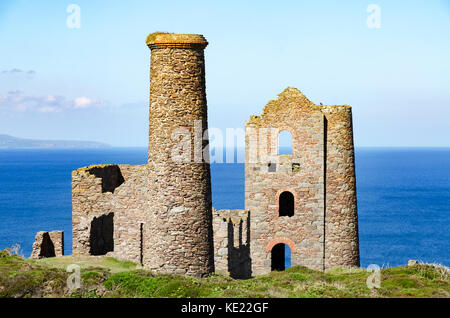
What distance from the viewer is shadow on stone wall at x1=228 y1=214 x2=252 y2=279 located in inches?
1230

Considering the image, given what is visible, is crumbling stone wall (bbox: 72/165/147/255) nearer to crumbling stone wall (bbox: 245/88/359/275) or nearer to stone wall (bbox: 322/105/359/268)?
crumbling stone wall (bbox: 245/88/359/275)

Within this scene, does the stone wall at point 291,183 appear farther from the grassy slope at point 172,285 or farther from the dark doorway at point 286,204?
the grassy slope at point 172,285

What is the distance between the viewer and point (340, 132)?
34094mm

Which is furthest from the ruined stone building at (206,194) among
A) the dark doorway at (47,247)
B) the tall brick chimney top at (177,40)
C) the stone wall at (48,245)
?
the dark doorway at (47,247)

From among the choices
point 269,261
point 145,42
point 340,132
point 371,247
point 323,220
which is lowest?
point 371,247

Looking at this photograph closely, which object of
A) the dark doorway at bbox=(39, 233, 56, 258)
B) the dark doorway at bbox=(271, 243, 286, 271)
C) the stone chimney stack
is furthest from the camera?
the dark doorway at bbox=(271, 243, 286, 271)

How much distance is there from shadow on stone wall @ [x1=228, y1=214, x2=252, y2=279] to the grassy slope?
484 cm

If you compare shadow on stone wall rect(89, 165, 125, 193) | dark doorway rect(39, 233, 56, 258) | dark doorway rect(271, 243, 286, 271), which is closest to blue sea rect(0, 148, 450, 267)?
dark doorway rect(271, 243, 286, 271)

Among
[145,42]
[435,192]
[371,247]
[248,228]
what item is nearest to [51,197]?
[371,247]

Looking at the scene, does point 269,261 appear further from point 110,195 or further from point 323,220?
point 110,195

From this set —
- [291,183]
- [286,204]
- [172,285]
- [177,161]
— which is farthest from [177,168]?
[286,204]

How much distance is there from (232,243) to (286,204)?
665 cm
